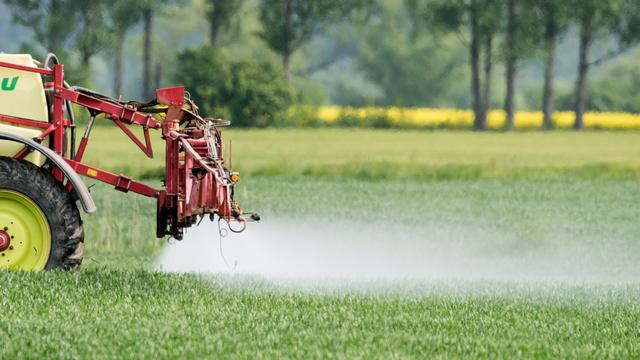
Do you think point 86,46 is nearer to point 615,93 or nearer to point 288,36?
point 288,36

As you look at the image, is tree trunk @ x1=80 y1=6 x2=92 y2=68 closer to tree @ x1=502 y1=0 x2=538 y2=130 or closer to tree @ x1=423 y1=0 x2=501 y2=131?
tree @ x1=423 y1=0 x2=501 y2=131

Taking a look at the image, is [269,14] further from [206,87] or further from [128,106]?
[128,106]

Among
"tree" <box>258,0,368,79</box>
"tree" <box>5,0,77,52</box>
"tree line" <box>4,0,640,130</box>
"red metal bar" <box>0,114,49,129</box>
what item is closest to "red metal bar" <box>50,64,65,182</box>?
"red metal bar" <box>0,114,49,129</box>

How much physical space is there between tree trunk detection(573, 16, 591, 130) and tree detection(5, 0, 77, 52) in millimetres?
27935

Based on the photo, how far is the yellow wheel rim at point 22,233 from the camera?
1284cm

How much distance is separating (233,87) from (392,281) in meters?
46.3

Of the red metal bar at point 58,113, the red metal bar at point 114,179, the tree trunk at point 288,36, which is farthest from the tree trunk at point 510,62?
the red metal bar at point 58,113

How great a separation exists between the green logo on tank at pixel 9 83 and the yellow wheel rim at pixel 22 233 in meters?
1.02

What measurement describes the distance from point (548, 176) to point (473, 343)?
26.8 metres

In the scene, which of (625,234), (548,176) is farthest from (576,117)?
(625,234)

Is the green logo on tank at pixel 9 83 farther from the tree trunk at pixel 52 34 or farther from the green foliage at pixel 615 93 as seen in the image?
the green foliage at pixel 615 93

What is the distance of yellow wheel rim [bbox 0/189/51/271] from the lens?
12.8 metres

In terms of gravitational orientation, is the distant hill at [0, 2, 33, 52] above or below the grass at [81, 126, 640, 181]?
above

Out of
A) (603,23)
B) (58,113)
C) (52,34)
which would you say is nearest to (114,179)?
(58,113)
